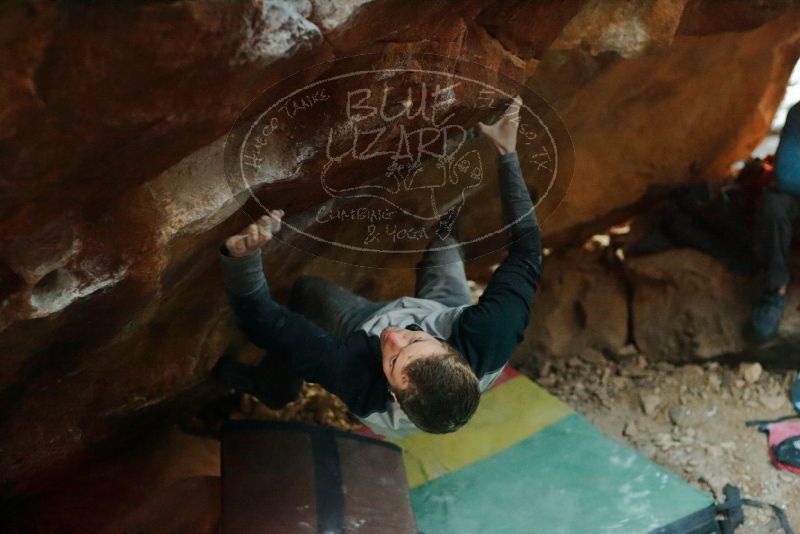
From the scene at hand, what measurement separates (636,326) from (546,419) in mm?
1018

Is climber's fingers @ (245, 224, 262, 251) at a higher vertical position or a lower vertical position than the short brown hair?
higher

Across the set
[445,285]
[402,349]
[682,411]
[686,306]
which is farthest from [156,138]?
[686,306]

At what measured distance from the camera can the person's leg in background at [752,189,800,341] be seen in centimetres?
349

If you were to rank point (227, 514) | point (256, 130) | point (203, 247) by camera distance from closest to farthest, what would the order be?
point (256, 130) < point (203, 247) < point (227, 514)

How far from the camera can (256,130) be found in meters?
1.87

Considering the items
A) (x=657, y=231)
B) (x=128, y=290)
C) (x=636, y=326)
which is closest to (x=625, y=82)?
(x=657, y=231)

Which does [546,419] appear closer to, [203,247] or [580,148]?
[580,148]

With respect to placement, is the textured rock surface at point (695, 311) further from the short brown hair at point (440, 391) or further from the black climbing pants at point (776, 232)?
the short brown hair at point (440, 391)

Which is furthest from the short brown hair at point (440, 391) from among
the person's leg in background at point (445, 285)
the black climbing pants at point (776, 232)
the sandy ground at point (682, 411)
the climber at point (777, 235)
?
the black climbing pants at point (776, 232)

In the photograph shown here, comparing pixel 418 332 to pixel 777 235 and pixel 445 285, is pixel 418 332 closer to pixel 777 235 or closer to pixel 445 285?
pixel 445 285

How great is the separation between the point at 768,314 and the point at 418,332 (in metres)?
2.25

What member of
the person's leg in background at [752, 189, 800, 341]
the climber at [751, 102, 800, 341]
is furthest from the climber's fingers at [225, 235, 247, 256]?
the person's leg in background at [752, 189, 800, 341]

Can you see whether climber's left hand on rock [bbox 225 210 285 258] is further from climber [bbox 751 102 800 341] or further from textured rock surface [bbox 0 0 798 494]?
climber [bbox 751 102 800 341]

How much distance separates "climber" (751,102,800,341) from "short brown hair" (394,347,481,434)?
78.2 inches
